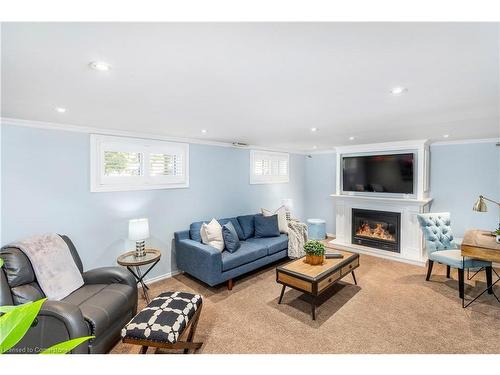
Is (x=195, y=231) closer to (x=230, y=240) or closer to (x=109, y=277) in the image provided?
(x=230, y=240)

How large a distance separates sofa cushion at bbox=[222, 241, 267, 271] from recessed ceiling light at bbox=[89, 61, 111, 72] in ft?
8.49

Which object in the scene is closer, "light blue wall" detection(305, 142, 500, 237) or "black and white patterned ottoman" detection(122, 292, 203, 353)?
"black and white patterned ottoman" detection(122, 292, 203, 353)

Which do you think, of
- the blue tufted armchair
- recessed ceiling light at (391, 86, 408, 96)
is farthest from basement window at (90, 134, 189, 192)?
the blue tufted armchair

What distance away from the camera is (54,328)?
1.85 metres

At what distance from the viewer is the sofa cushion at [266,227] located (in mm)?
4434

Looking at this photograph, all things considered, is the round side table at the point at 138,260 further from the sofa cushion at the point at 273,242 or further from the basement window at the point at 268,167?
the basement window at the point at 268,167

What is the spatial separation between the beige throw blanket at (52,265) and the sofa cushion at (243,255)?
1.67m

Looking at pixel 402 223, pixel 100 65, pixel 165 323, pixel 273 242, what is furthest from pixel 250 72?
pixel 402 223

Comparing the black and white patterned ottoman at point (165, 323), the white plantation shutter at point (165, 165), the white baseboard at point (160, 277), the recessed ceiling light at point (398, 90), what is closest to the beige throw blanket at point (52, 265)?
the black and white patterned ottoman at point (165, 323)

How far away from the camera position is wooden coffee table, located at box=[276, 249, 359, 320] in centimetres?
272

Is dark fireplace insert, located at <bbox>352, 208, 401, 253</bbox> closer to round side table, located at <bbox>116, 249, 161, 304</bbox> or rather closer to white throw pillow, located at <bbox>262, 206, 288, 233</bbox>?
white throw pillow, located at <bbox>262, 206, 288, 233</bbox>
